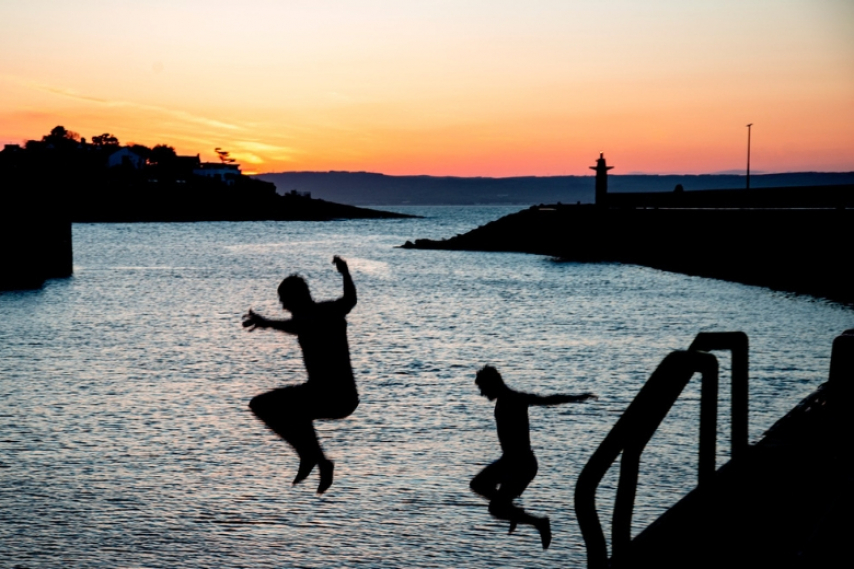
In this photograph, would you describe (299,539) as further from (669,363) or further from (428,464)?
(669,363)

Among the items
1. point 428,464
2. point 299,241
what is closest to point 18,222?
point 428,464

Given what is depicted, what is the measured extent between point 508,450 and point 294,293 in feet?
9.82

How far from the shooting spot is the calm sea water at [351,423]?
12.0 meters

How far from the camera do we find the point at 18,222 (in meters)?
60.8

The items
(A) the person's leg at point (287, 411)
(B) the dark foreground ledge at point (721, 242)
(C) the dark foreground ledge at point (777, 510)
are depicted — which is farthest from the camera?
(B) the dark foreground ledge at point (721, 242)

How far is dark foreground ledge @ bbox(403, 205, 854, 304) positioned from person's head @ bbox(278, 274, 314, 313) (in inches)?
1529

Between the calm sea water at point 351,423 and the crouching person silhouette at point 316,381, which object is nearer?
the crouching person silhouette at point 316,381

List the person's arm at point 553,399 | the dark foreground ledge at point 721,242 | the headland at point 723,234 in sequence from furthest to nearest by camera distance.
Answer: the headland at point 723,234, the dark foreground ledge at point 721,242, the person's arm at point 553,399

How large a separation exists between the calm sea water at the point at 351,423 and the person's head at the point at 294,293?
273 inches

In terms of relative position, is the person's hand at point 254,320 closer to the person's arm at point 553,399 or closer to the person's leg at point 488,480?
the person's arm at point 553,399

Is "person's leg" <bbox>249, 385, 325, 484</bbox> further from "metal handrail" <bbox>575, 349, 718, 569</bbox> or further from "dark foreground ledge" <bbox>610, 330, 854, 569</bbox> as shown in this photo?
"dark foreground ledge" <bbox>610, 330, 854, 569</bbox>

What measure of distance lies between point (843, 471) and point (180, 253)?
10773 centimetres

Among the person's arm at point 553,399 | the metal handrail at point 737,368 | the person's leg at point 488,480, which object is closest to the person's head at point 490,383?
the person's arm at point 553,399

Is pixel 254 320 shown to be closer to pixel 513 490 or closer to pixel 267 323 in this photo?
pixel 267 323
